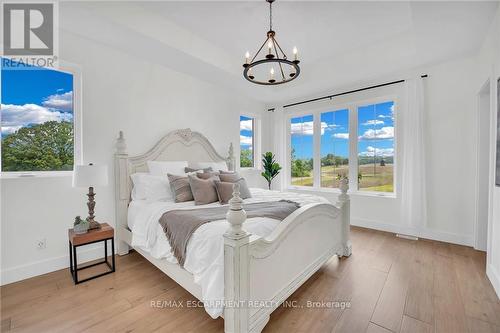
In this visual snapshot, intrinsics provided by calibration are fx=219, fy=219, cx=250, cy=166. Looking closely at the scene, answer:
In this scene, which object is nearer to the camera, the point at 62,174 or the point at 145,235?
the point at 145,235

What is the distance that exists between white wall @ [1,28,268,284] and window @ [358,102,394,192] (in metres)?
2.99

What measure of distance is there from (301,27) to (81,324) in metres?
3.76

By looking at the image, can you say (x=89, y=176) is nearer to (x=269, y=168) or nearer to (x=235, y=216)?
(x=235, y=216)

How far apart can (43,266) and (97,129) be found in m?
1.60

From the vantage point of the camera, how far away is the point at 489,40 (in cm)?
244

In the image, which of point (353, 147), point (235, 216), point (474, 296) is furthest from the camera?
point (353, 147)

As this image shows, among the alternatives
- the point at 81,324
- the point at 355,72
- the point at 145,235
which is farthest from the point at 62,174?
the point at 355,72

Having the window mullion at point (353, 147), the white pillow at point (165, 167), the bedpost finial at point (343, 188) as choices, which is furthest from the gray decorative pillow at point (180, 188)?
the window mullion at point (353, 147)

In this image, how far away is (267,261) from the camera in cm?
156

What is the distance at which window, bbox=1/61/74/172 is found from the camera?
2.26 metres

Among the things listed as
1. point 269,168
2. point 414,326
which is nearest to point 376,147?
point 269,168

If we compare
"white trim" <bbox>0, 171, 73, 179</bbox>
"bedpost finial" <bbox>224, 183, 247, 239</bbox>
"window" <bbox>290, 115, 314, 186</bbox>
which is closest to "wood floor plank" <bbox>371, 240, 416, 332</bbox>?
"bedpost finial" <bbox>224, 183, 247, 239</bbox>

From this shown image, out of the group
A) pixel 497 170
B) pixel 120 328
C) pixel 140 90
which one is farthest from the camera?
pixel 140 90

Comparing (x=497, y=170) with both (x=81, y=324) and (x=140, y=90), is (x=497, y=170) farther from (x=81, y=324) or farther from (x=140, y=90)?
(x=140, y=90)
